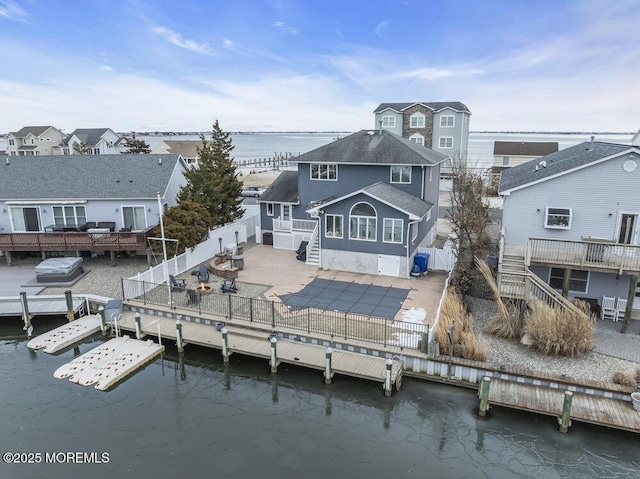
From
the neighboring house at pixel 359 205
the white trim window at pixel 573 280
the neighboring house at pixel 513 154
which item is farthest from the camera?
the neighboring house at pixel 513 154

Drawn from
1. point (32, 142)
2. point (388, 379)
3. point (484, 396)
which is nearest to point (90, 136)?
point (32, 142)

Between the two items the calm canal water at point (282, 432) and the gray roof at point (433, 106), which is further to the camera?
the gray roof at point (433, 106)

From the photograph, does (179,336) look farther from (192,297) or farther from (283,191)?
(283,191)

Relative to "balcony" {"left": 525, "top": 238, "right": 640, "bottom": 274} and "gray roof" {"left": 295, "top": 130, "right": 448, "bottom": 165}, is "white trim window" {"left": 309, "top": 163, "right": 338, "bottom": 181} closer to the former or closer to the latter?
"gray roof" {"left": 295, "top": 130, "right": 448, "bottom": 165}

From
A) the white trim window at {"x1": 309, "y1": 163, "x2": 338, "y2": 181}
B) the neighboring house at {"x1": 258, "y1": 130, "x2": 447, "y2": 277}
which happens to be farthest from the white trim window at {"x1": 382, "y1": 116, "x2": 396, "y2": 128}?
the white trim window at {"x1": 309, "y1": 163, "x2": 338, "y2": 181}

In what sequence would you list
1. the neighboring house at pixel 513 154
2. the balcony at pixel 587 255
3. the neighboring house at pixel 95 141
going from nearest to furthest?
the balcony at pixel 587 255, the neighboring house at pixel 513 154, the neighboring house at pixel 95 141

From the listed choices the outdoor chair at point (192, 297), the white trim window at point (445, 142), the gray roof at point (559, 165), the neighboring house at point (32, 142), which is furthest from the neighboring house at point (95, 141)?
the gray roof at point (559, 165)

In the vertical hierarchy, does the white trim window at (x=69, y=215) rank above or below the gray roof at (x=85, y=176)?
below

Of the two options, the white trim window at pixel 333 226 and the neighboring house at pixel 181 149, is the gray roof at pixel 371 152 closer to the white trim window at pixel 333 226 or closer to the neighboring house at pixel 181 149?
the white trim window at pixel 333 226

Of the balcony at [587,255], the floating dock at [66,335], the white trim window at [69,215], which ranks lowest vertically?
the floating dock at [66,335]
